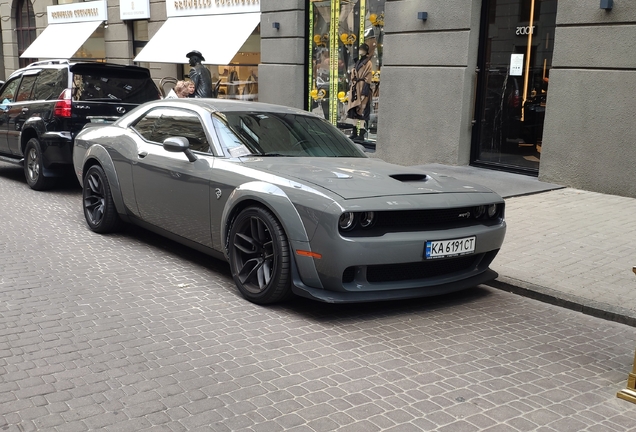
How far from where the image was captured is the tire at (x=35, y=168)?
9.98 meters

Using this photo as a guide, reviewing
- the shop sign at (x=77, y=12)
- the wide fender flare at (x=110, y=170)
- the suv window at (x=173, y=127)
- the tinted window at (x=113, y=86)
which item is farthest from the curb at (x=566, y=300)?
the shop sign at (x=77, y=12)

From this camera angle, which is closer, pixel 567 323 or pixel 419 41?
pixel 567 323

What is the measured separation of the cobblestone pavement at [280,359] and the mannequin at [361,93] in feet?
28.7

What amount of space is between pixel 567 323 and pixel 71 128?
7.40 metres

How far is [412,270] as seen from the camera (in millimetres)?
4977

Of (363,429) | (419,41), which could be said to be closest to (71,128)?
(419,41)

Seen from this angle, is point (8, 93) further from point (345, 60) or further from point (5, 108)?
point (345, 60)

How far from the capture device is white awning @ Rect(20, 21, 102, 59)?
73.3 ft

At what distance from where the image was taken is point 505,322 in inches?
196

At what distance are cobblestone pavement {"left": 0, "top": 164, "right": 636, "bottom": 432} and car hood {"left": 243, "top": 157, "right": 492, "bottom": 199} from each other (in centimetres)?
88

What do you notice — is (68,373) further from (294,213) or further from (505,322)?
(505,322)

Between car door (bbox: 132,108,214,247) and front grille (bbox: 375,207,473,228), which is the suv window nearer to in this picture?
car door (bbox: 132,108,214,247)

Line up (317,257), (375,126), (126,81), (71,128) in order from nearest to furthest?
(317,257)
(71,128)
(126,81)
(375,126)

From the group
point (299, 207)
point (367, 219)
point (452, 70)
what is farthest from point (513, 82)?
point (299, 207)
